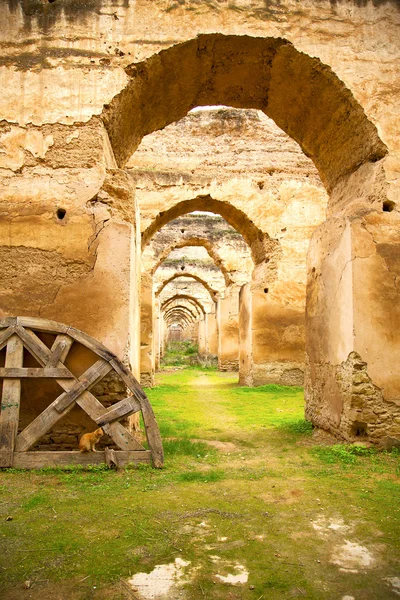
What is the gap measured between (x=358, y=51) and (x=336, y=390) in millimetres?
3518

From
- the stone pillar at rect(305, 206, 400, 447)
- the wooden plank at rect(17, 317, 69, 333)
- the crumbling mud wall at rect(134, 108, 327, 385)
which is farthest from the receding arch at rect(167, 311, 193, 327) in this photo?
the wooden plank at rect(17, 317, 69, 333)

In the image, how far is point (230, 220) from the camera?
36.7 ft

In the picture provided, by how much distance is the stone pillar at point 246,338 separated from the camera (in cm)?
976

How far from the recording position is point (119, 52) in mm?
4410

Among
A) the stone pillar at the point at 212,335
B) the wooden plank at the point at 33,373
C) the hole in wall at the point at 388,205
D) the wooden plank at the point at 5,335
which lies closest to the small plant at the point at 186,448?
the wooden plank at the point at 33,373

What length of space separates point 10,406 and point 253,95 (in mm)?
4335

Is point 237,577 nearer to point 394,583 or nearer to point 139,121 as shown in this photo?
point 394,583

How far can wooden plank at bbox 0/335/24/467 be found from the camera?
341 cm

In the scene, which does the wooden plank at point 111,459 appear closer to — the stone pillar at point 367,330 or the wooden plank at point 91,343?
the wooden plank at point 91,343

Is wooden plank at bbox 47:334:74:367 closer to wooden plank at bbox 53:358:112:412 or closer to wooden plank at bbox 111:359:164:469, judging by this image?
wooden plank at bbox 53:358:112:412

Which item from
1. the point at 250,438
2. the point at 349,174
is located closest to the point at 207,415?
the point at 250,438

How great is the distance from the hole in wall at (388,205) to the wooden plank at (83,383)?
3073mm

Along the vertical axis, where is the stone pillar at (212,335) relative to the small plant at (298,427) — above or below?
above

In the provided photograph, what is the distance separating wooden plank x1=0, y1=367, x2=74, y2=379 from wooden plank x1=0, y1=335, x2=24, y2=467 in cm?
4
